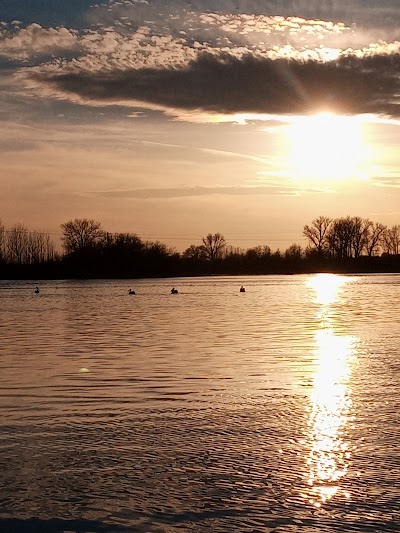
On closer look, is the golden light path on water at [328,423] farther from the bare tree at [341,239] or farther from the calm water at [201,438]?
the bare tree at [341,239]

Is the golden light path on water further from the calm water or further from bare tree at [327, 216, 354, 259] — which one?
bare tree at [327, 216, 354, 259]

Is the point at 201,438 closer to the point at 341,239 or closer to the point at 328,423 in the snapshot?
the point at 328,423

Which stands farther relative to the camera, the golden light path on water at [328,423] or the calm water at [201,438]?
the golden light path on water at [328,423]

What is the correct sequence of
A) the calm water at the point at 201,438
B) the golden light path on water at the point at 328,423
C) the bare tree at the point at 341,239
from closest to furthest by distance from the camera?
1. the calm water at the point at 201,438
2. the golden light path on water at the point at 328,423
3. the bare tree at the point at 341,239

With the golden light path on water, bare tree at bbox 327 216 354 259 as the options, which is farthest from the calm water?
bare tree at bbox 327 216 354 259

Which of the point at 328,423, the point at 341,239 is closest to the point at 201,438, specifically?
the point at 328,423

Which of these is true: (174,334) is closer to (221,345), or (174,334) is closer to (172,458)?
(221,345)

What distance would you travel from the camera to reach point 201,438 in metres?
11.4

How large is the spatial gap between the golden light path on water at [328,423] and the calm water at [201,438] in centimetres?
3

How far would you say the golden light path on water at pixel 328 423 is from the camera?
8891 millimetres

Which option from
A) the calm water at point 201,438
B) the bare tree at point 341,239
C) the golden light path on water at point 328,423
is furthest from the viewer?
the bare tree at point 341,239

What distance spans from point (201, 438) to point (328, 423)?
2.16 m

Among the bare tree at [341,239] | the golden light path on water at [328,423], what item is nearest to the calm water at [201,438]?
the golden light path on water at [328,423]

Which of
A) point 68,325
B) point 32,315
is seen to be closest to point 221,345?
point 68,325
